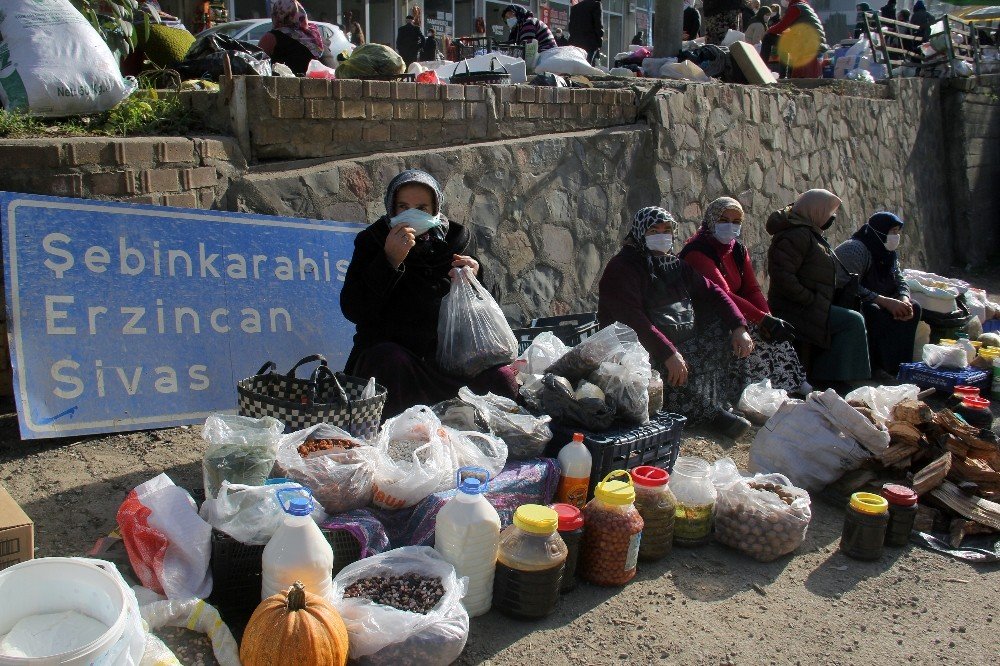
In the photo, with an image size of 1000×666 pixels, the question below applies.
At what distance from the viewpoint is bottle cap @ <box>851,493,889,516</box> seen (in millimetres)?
3232

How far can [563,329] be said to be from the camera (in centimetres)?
465

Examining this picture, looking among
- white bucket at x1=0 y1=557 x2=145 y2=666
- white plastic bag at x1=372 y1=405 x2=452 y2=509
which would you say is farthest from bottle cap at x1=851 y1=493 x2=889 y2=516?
white bucket at x1=0 y1=557 x2=145 y2=666

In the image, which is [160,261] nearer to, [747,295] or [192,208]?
[192,208]

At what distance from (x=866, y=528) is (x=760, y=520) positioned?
430mm

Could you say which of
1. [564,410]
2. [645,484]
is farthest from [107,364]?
[645,484]

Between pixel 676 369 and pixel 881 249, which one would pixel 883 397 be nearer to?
pixel 676 369

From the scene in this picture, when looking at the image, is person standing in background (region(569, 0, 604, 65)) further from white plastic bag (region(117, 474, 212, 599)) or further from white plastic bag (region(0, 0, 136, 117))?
white plastic bag (region(117, 474, 212, 599))

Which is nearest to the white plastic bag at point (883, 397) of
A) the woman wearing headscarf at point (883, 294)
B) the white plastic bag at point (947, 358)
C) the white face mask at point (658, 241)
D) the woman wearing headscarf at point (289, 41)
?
the white face mask at point (658, 241)

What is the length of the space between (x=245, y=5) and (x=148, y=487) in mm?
15189

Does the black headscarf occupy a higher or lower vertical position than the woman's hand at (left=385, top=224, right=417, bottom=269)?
lower

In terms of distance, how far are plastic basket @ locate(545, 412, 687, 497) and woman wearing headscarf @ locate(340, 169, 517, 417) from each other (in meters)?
0.37

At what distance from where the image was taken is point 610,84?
24.1 feet

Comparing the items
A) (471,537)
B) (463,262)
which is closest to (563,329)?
(463,262)

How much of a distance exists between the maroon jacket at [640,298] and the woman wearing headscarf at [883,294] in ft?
5.13
